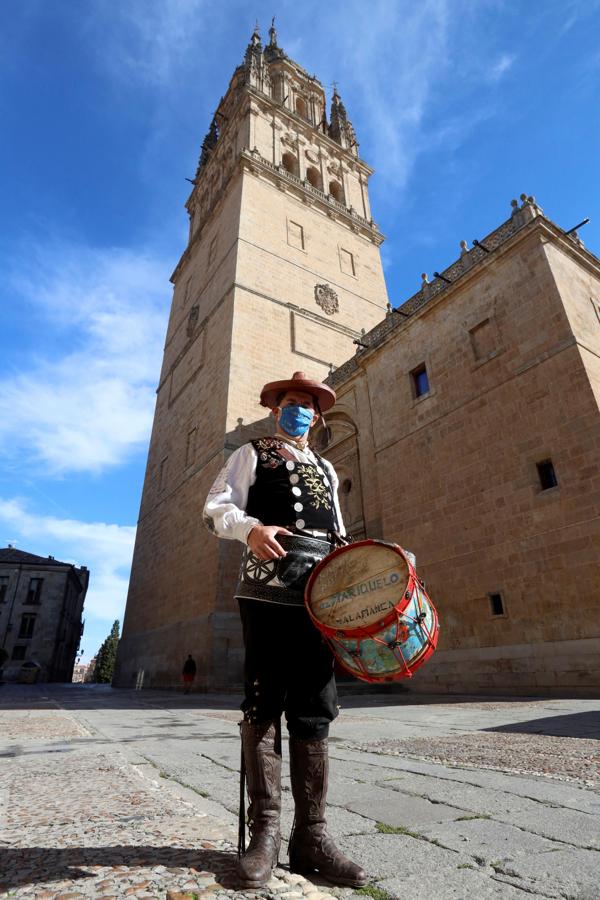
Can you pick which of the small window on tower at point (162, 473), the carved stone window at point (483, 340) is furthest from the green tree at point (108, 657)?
the carved stone window at point (483, 340)

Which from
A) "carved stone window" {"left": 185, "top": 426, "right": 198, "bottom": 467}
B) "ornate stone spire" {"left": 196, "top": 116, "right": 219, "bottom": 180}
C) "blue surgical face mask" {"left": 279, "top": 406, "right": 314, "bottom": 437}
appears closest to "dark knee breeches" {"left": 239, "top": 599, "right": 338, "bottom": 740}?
"blue surgical face mask" {"left": 279, "top": 406, "right": 314, "bottom": 437}

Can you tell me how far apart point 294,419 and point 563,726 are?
4.05 meters

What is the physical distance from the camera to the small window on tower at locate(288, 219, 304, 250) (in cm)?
2208

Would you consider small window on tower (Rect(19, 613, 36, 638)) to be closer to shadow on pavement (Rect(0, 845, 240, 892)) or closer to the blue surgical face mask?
shadow on pavement (Rect(0, 845, 240, 892))

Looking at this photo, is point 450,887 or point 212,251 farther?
point 212,251

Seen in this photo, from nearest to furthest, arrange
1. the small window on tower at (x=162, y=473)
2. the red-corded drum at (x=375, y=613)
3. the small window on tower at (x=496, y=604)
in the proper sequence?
the red-corded drum at (x=375, y=613)
the small window on tower at (x=496, y=604)
the small window on tower at (x=162, y=473)

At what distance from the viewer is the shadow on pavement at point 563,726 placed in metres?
3.92

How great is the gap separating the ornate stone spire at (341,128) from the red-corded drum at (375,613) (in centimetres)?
3251

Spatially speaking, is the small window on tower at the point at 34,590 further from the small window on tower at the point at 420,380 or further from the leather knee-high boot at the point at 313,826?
the leather knee-high boot at the point at 313,826

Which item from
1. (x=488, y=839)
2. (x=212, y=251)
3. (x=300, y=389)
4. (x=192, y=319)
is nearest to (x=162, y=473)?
(x=192, y=319)

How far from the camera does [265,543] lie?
1930mm

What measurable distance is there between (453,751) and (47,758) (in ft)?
9.52

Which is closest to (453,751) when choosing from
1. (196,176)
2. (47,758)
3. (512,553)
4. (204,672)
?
(47,758)

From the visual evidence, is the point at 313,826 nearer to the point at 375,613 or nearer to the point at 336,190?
the point at 375,613
